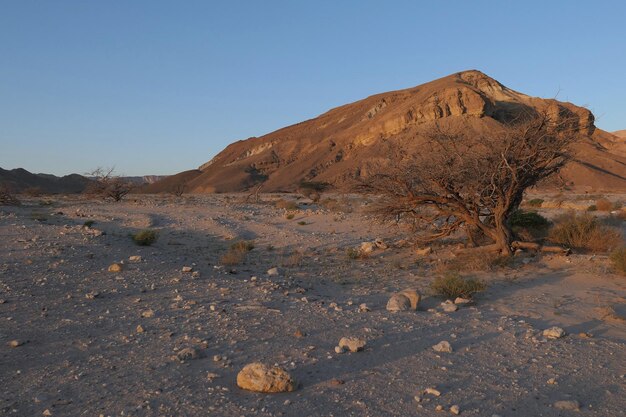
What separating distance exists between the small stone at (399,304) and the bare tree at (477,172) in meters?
4.70

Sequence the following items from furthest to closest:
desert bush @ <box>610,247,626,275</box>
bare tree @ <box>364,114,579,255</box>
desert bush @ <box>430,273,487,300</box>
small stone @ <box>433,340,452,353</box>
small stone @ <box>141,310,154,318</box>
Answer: bare tree @ <box>364,114,579,255</box> → desert bush @ <box>610,247,626,275</box> → desert bush @ <box>430,273,487,300</box> → small stone @ <box>141,310,154,318</box> → small stone @ <box>433,340,452,353</box>

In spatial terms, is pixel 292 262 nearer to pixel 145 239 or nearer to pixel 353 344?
pixel 145 239

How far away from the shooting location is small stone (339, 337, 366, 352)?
5.75 meters

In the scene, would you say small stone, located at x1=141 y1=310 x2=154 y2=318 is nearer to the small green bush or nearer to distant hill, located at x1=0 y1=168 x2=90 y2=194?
the small green bush

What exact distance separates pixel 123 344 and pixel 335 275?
5.61m

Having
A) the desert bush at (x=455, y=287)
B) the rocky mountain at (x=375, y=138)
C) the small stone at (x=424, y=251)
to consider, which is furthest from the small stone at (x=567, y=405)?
the rocky mountain at (x=375, y=138)

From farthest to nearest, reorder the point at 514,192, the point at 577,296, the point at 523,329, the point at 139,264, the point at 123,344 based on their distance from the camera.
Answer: the point at 514,192 → the point at 139,264 → the point at 577,296 → the point at 523,329 → the point at 123,344

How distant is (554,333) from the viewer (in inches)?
255

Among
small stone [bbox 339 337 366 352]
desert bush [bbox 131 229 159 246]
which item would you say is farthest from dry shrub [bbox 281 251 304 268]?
small stone [bbox 339 337 366 352]

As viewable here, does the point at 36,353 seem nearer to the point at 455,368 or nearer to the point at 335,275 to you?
the point at 455,368

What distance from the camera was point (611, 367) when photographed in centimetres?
547

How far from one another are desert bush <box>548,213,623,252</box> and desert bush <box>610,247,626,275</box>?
2.78m

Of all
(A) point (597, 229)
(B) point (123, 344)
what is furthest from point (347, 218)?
(B) point (123, 344)

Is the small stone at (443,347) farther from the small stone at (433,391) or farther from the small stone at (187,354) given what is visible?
the small stone at (187,354)
